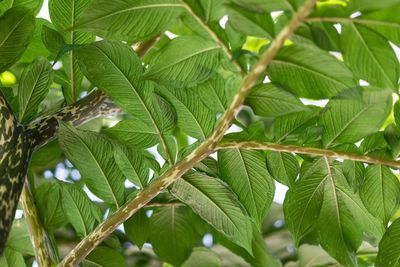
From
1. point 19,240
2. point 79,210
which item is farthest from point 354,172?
point 19,240

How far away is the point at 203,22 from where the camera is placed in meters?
0.41

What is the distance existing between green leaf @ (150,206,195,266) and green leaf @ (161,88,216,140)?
0.16 m

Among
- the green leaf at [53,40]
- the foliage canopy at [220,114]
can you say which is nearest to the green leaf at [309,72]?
the foliage canopy at [220,114]

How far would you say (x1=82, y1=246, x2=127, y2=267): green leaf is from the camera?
612mm

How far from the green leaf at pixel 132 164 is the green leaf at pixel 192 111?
2.3 inches

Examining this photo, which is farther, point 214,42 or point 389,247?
point 389,247

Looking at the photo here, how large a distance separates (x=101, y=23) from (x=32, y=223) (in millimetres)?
233

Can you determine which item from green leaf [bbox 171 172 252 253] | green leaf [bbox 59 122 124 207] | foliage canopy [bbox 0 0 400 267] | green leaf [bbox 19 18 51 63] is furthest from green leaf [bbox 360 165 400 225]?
green leaf [bbox 19 18 51 63]

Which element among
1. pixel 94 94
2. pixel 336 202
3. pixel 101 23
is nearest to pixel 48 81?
pixel 94 94

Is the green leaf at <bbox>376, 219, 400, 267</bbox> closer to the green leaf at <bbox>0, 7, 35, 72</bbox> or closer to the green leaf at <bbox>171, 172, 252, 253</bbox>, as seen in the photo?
the green leaf at <bbox>171, 172, 252, 253</bbox>

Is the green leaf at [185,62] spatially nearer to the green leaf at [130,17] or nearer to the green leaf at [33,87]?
the green leaf at [130,17]

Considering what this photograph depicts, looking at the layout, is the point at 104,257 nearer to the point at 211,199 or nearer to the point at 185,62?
the point at 211,199

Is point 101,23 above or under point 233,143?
above

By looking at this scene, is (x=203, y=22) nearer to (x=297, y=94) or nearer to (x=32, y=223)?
(x=297, y=94)
